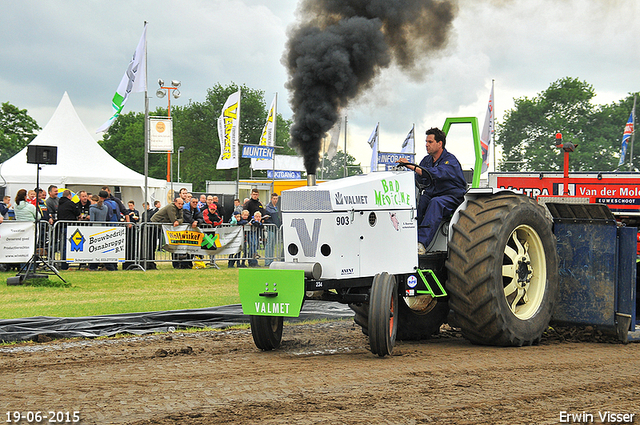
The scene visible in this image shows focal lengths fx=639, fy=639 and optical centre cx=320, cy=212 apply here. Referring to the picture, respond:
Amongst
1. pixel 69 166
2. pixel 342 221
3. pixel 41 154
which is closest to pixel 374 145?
pixel 69 166

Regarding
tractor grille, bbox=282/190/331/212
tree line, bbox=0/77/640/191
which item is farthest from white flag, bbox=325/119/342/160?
tree line, bbox=0/77/640/191

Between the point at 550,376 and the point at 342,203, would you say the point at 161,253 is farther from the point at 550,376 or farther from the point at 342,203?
the point at 550,376

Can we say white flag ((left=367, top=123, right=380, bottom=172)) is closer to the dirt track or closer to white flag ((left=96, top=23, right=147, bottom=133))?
white flag ((left=96, top=23, right=147, bottom=133))

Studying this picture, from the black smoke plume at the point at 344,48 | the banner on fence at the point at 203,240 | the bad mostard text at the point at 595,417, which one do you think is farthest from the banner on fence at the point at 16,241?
the bad mostard text at the point at 595,417

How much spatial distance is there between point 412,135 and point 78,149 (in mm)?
14040

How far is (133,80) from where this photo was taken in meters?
16.6

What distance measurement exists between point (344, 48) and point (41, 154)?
8199mm

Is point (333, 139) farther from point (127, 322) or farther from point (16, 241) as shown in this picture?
point (16, 241)

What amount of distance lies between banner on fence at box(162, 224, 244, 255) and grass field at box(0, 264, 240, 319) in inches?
32.3

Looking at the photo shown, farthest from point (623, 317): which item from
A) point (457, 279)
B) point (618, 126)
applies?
point (618, 126)

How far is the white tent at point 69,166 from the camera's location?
79.9 ft

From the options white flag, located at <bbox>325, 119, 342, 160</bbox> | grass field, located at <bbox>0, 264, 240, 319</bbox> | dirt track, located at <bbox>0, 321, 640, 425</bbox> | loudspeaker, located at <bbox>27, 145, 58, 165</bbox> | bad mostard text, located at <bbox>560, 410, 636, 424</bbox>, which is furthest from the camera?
loudspeaker, located at <bbox>27, 145, 58, 165</bbox>

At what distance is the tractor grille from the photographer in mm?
5777

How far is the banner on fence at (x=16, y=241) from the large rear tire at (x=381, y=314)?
1059 cm
